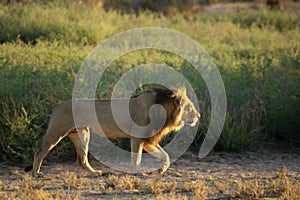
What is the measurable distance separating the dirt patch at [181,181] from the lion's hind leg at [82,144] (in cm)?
12

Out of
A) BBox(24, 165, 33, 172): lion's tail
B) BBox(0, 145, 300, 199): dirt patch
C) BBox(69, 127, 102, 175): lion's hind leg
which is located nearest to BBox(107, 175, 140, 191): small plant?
BBox(0, 145, 300, 199): dirt patch


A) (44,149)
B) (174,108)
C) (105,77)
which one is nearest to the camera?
(44,149)

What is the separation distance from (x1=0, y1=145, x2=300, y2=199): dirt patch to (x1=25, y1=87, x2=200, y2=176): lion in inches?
11.4

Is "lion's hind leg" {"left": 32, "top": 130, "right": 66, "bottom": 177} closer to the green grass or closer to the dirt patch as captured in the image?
the dirt patch

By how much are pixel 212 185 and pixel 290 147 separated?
2472mm

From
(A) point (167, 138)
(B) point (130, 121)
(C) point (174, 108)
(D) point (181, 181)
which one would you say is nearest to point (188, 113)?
(C) point (174, 108)

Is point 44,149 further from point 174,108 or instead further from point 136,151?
point 174,108

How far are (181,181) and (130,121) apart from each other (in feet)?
3.05

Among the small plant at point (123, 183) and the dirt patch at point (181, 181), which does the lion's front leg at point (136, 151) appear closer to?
the dirt patch at point (181, 181)

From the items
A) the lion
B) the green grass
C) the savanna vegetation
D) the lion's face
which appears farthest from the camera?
the green grass

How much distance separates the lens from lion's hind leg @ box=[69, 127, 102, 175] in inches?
297

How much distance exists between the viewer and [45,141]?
23.7 ft

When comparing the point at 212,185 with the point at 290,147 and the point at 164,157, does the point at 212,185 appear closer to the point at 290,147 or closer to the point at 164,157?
the point at 164,157

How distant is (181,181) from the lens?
7.24 m
